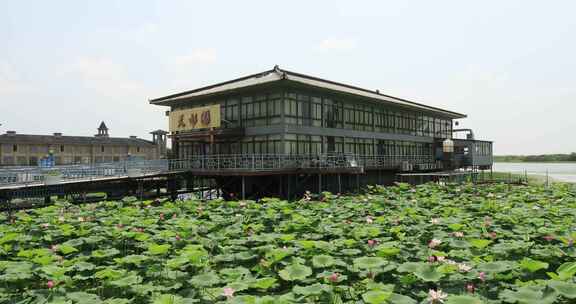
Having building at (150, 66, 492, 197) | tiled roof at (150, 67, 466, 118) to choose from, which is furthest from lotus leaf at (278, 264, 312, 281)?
tiled roof at (150, 67, 466, 118)

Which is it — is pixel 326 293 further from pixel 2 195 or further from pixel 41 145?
pixel 41 145

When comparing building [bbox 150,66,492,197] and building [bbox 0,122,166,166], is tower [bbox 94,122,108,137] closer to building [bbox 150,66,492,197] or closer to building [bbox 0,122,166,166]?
building [bbox 0,122,166,166]

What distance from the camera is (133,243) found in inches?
288

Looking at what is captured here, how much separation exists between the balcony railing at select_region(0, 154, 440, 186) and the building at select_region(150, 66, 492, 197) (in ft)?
0.69

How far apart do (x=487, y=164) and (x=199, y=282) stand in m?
→ 44.3

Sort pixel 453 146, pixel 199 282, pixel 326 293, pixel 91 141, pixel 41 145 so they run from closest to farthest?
pixel 326 293 → pixel 199 282 → pixel 453 146 → pixel 41 145 → pixel 91 141

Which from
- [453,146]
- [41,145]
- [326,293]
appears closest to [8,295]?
[326,293]

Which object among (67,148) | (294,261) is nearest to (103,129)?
(67,148)

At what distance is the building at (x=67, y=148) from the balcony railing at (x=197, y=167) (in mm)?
28961

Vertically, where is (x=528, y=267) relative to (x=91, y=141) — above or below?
below

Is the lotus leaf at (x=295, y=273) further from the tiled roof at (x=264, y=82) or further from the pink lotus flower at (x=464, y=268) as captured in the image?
the tiled roof at (x=264, y=82)

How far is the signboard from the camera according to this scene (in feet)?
85.6

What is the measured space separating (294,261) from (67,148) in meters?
70.3

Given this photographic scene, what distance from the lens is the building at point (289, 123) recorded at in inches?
987
